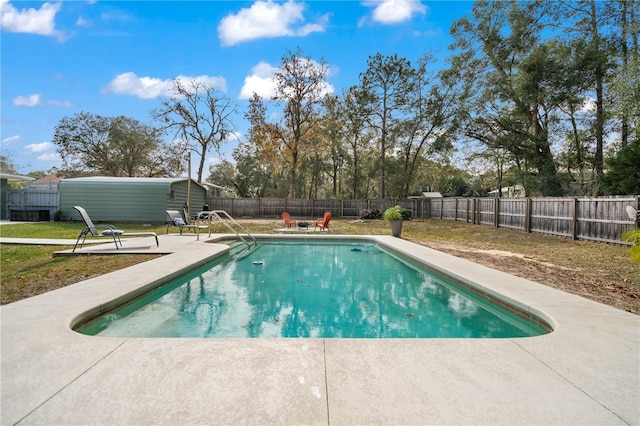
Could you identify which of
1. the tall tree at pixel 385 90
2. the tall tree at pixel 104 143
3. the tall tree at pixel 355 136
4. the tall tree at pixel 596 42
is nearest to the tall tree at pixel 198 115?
the tall tree at pixel 104 143

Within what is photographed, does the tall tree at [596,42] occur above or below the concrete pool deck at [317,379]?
above

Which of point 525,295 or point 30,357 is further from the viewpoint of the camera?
point 525,295

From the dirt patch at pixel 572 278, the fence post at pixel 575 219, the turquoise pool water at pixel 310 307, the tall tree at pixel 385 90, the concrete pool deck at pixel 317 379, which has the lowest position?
the turquoise pool water at pixel 310 307

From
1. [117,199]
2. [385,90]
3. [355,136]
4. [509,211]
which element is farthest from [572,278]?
[355,136]

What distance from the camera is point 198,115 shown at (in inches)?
1032

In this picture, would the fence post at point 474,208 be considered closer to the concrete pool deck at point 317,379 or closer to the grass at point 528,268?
the grass at point 528,268

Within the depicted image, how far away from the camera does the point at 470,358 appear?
8.05ft

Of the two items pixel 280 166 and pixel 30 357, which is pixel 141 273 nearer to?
pixel 30 357

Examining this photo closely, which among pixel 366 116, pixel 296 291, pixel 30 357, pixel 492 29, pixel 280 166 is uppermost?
pixel 492 29

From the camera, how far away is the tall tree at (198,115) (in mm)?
25391

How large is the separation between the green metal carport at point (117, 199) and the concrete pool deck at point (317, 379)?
14395mm

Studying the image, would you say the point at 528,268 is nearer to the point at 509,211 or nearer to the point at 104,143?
the point at 509,211

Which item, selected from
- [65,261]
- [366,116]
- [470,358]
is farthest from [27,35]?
[366,116]

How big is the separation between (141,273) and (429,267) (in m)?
5.11
